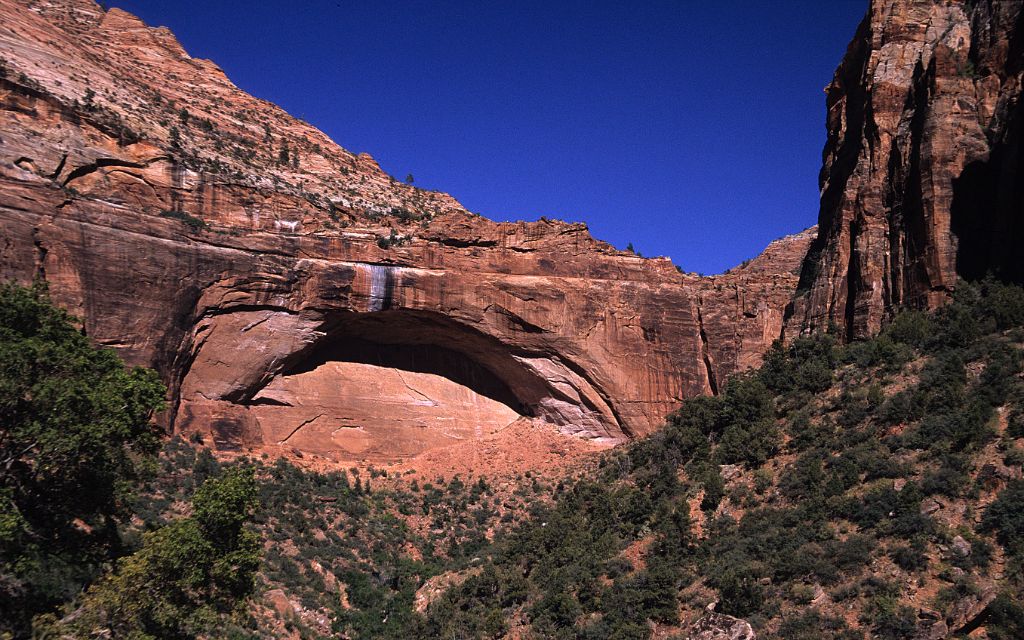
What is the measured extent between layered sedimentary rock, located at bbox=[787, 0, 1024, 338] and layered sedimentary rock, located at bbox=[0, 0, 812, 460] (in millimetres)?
6138

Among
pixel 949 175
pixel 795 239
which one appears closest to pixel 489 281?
pixel 949 175

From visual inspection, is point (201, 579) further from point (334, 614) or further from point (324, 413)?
point (324, 413)

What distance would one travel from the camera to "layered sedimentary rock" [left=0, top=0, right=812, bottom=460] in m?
29.6

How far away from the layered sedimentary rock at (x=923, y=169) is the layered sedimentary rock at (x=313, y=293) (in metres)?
6.14

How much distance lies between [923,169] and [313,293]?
24681 millimetres

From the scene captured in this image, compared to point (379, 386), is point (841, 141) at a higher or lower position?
higher

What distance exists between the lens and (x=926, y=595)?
1839 centimetres

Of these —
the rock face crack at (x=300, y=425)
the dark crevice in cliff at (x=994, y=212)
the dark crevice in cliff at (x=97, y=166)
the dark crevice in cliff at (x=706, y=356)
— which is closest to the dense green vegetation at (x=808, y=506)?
the dark crevice in cliff at (x=994, y=212)

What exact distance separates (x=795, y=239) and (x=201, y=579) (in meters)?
54.2

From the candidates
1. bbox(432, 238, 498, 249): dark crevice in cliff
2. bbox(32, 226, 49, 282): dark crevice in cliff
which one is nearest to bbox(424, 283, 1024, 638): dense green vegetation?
bbox(432, 238, 498, 249): dark crevice in cliff

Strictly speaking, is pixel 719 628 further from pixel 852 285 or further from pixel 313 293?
pixel 313 293

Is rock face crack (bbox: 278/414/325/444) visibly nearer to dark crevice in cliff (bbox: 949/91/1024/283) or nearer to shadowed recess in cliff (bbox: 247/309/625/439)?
shadowed recess in cliff (bbox: 247/309/625/439)

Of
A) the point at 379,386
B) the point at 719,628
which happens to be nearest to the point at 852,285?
the point at 719,628

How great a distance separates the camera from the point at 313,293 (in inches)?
1335
